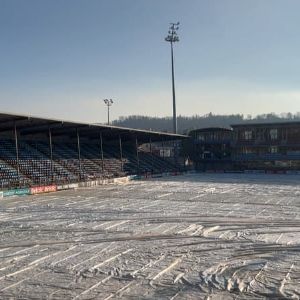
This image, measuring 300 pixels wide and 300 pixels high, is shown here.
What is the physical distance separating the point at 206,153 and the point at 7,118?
39.2 m

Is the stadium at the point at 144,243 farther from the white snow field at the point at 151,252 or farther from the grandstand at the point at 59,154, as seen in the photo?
the grandstand at the point at 59,154

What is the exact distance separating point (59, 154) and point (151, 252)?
3516 centimetres

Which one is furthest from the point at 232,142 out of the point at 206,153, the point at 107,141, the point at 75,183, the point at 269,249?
the point at 269,249

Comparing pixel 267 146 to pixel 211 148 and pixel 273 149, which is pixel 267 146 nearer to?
pixel 273 149

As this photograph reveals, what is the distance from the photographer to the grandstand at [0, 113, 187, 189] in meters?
37.0

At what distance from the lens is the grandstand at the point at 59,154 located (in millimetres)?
37031

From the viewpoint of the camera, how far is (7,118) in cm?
3322

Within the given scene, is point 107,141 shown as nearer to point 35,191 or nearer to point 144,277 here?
point 35,191

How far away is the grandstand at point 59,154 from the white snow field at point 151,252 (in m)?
14.4

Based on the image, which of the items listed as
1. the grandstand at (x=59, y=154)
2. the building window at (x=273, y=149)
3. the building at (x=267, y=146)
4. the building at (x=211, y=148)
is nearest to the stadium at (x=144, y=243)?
the grandstand at (x=59, y=154)

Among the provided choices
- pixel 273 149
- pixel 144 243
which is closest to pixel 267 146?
pixel 273 149

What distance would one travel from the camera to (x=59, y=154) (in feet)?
153

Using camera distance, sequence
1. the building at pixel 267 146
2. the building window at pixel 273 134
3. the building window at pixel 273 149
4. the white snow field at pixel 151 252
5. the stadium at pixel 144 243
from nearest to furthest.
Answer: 1. the white snow field at pixel 151 252
2. the stadium at pixel 144 243
3. the building at pixel 267 146
4. the building window at pixel 273 149
5. the building window at pixel 273 134

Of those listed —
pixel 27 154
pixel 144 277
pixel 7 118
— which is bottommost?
pixel 144 277
